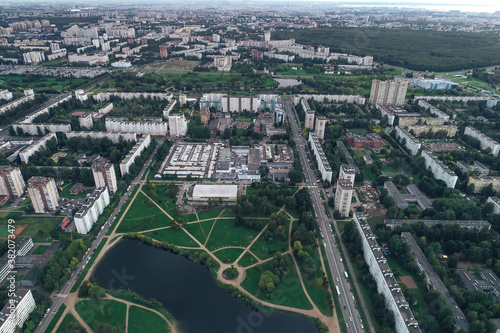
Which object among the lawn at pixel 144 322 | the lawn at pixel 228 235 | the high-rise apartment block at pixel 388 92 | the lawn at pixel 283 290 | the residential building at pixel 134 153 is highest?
the high-rise apartment block at pixel 388 92

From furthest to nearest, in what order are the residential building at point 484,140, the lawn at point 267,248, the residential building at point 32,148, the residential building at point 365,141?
the residential building at point 365,141
the residential building at point 484,140
the residential building at point 32,148
the lawn at point 267,248

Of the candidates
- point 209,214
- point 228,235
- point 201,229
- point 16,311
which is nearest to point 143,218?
point 201,229

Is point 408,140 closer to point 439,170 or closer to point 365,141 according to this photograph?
point 365,141

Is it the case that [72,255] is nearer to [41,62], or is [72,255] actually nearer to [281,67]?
[281,67]

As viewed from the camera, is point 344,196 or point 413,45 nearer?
point 344,196

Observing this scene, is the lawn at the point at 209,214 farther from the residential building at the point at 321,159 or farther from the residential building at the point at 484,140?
the residential building at the point at 484,140

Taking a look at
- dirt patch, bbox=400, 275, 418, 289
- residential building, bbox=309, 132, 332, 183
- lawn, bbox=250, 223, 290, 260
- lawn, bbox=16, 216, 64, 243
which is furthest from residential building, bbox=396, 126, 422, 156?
lawn, bbox=16, 216, 64, 243

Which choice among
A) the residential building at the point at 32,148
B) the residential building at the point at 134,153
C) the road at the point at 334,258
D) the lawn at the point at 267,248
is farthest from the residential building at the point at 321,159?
the residential building at the point at 32,148
